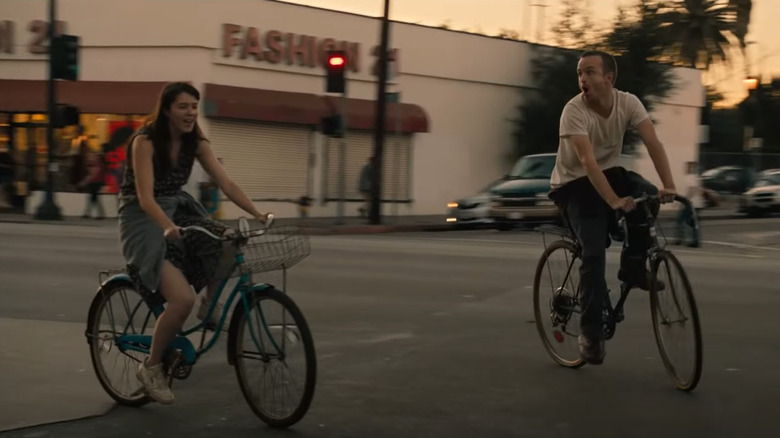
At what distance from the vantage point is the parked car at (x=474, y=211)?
81.6ft

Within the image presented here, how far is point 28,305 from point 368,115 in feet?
74.6

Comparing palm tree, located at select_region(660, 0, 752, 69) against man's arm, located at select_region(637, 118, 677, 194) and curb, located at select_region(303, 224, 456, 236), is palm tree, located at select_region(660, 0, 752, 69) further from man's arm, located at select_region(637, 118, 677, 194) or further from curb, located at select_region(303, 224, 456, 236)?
man's arm, located at select_region(637, 118, 677, 194)

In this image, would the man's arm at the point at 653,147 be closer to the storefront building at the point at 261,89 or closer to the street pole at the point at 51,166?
the storefront building at the point at 261,89

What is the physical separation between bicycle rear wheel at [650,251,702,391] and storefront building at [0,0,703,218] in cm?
2003

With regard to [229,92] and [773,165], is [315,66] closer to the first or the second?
[229,92]

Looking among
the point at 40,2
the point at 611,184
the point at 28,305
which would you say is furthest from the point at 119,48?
the point at 611,184

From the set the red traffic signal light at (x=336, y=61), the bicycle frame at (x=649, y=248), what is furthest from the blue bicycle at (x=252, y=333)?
the red traffic signal light at (x=336, y=61)

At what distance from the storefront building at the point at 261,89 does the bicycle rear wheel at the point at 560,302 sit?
19.0 m

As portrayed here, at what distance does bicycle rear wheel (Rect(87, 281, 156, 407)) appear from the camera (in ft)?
19.6

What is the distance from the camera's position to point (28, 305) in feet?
32.2

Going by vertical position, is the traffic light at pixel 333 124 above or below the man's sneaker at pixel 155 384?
above

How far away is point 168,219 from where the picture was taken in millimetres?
5367

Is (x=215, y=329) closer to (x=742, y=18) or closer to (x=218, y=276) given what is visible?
(x=218, y=276)

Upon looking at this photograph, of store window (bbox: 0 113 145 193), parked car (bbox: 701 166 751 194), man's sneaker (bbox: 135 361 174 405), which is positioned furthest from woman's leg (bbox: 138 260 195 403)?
parked car (bbox: 701 166 751 194)
